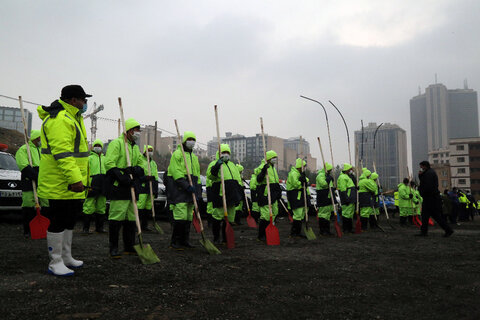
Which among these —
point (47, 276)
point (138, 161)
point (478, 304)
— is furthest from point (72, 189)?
A: point (478, 304)

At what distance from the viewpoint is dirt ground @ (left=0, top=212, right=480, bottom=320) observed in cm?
298

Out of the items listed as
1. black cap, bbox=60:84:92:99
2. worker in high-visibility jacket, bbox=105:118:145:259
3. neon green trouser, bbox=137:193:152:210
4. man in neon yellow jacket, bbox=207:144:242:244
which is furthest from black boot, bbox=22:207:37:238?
black cap, bbox=60:84:92:99

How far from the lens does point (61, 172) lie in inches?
159

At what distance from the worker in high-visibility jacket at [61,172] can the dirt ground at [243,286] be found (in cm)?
41

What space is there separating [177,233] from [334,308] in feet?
11.4

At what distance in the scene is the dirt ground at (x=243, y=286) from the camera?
9.77 feet

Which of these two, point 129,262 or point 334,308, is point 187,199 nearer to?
point 129,262

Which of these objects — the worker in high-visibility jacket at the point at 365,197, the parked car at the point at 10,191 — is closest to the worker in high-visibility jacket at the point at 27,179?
the parked car at the point at 10,191

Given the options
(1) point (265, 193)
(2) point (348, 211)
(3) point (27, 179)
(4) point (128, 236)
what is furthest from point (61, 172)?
(2) point (348, 211)

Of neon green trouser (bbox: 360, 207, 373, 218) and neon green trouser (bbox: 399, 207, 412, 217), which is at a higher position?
neon green trouser (bbox: 360, 207, 373, 218)

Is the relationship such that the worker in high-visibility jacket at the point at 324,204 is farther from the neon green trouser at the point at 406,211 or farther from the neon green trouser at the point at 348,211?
the neon green trouser at the point at 406,211

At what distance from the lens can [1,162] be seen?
949 centimetres

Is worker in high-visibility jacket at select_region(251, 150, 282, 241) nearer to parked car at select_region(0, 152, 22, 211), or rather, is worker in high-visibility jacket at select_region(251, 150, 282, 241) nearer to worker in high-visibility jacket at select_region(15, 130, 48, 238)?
worker in high-visibility jacket at select_region(15, 130, 48, 238)

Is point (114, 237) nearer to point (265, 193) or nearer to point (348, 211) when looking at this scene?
point (265, 193)
